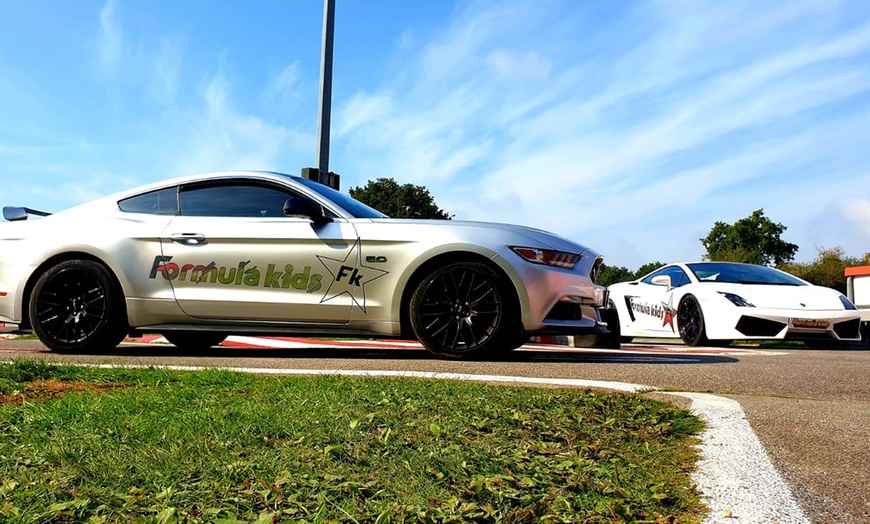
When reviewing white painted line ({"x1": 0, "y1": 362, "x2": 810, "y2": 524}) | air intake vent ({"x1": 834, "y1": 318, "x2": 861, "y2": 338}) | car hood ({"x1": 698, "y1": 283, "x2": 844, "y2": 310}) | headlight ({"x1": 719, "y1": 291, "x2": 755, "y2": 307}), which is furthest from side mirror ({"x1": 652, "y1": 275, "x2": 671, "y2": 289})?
white painted line ({"x1": 0, "y1": 362, "x2": 810, "y2": 524})

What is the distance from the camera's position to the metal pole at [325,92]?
11.2 metres

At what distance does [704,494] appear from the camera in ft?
6.68

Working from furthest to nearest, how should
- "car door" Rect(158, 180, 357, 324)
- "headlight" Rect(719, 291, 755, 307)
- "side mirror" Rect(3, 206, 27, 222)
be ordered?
"headlight" Rect(719, 291, 755, 307), "side mirror" Rect(3, 206, 27, 222), "car door" Rect(158, 180, 357, 324)

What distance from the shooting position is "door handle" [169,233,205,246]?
6.14m

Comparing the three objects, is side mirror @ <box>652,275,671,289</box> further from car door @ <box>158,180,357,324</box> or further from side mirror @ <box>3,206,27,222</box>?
side mirror @ <box>3,206,27,222</box>

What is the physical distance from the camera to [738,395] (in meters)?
3.96

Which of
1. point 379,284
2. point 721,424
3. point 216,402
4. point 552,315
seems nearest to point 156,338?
point 379,284

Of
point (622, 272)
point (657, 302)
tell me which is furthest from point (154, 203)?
point (622, 272)

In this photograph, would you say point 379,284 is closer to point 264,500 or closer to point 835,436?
point 835,436

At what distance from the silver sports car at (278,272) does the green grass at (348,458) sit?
7.56ft

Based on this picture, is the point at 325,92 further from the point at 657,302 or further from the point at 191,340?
the point at 657,302

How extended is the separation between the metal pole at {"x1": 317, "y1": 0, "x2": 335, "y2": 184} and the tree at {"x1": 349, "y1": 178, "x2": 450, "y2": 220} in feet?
143

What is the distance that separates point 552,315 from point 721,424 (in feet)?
9.15

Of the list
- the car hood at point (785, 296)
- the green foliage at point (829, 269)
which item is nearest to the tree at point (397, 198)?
the green foliage at point (829, 269)
